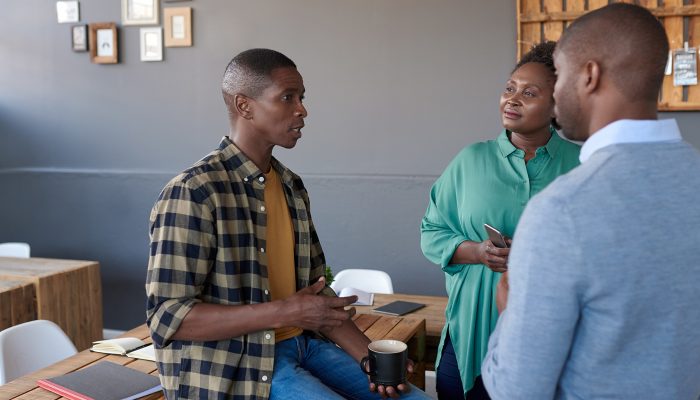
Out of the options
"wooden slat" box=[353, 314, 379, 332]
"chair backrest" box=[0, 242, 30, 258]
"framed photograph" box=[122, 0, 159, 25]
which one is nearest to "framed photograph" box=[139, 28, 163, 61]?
"framed photograph" box=[122, 0, 159, 25]

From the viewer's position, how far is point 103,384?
1959mm

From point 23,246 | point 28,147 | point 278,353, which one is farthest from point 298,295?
point 28,147

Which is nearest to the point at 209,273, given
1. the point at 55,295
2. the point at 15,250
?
the point at 55,295

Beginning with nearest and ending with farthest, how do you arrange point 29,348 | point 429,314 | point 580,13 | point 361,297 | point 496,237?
point 496,237 → point 29,348 → point 429,314 → point 361,297 → point 580,13

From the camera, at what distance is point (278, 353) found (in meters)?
1.88

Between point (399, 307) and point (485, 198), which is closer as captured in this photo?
point (485, 198)

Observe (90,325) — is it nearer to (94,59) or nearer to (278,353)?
(94,59)

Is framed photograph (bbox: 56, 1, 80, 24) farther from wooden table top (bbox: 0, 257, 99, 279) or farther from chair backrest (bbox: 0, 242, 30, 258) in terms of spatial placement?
wooden table top (bbox: 0, 257, 99, 279)

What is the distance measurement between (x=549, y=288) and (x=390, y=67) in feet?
11.2

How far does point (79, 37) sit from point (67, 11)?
21cm

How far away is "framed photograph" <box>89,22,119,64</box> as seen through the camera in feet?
16.2

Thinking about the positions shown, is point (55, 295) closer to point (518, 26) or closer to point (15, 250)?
point (15, 250)

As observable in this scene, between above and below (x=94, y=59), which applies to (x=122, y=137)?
below

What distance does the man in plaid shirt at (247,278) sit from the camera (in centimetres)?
168
